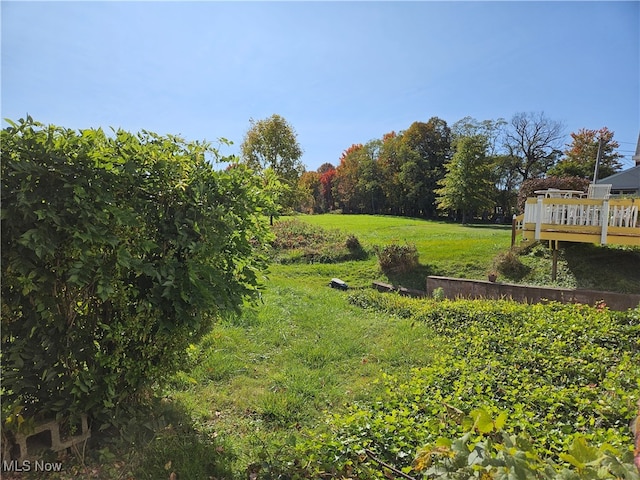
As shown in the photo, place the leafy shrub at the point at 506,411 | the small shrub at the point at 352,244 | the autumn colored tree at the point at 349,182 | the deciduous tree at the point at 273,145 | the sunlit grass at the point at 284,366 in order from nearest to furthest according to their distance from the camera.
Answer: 1. the leafy shrub at the point at 506,411
2. the sunlit grass at the point at 284,366
3. the small shrub at the point at 352,244
4. the deciduous tree at the point at 273,145
5. the autumn colored tree at the point at 349,182

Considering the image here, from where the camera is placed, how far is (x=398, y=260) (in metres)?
9.47

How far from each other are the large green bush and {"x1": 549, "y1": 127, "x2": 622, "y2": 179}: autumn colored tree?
1045 inches

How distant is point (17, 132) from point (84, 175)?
13.8 inches

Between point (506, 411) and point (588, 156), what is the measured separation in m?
32.6

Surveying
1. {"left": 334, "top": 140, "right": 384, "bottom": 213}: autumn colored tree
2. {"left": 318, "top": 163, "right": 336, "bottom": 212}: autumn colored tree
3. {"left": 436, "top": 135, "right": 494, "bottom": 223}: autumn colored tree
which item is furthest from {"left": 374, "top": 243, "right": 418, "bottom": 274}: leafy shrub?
{"left": 318, "top": 163, "right": 336, "bottom": 212}: autumn colored tree

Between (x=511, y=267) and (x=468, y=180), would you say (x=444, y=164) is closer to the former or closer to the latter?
(x=468, y=180)

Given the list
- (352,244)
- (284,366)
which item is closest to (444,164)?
(352,244)

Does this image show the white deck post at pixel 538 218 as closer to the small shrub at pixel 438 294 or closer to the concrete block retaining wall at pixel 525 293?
the concrete block retaining wall at pixel 525 293

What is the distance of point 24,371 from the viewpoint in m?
2.03

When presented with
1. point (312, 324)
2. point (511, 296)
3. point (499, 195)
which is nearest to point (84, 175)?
point (312, 324)

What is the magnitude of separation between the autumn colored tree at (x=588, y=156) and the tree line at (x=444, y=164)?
0.20 ft

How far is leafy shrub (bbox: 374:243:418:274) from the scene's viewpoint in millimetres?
9453

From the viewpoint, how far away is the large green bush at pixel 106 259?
1814mm

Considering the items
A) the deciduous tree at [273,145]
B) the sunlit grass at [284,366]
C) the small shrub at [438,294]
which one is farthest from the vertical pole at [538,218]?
the deciduous tree at [273,145]
